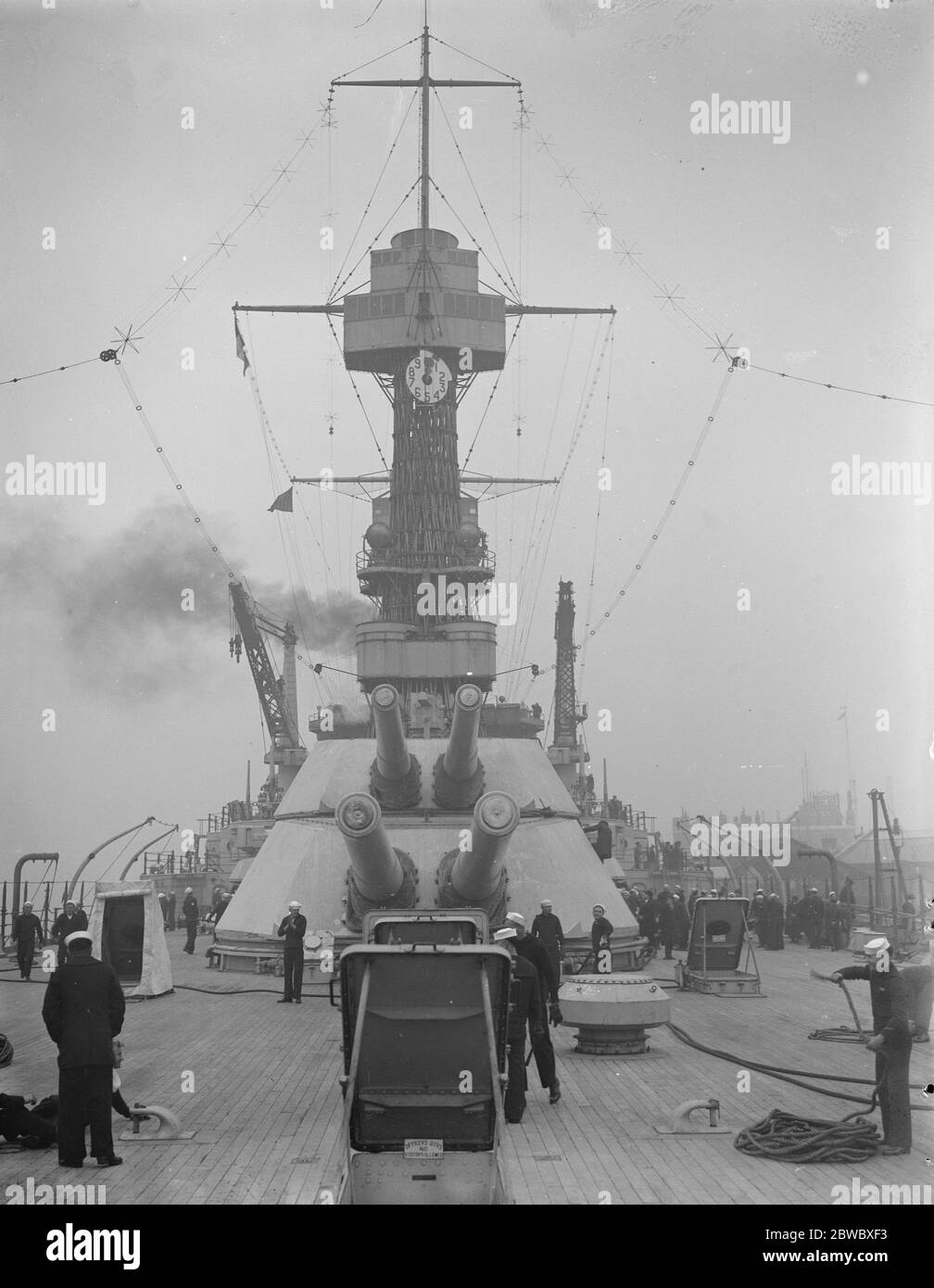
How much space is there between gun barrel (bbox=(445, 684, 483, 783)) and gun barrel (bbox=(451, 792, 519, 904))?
0.71m

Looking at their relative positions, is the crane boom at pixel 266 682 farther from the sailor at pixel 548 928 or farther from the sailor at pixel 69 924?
the sailor at pixel 548 928

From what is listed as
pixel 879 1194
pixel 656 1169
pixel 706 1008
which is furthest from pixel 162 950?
pixel 879 1194

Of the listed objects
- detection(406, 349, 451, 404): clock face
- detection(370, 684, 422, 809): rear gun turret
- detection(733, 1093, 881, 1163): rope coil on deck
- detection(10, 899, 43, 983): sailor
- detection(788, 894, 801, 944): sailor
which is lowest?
detection(788, 894, 801, 944): sailor

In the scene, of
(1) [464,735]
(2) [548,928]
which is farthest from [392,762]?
(2) [548,928]

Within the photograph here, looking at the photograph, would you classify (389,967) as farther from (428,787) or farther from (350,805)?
(428,787)

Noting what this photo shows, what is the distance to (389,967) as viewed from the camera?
240 inches

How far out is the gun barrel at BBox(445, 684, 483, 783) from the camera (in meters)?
12.4

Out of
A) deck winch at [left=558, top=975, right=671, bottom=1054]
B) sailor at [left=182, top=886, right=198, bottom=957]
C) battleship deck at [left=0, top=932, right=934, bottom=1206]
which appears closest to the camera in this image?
battleship deck at [left=0, top=932, right=934, bottom=1206]

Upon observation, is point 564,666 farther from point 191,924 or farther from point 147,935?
point 147,935

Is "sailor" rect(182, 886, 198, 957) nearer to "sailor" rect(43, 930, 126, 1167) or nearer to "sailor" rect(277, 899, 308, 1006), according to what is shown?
"sailor" rect(277, 899, 308, 1006)

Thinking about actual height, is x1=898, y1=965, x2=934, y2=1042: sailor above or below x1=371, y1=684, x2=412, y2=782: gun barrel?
below

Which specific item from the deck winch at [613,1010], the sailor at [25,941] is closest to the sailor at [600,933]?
the deck winch at [613,1010]

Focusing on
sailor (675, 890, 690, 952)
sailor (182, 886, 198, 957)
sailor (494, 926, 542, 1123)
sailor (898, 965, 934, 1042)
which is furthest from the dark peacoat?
sailor (675, 890, 690, 952)
